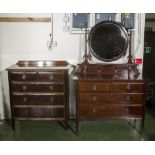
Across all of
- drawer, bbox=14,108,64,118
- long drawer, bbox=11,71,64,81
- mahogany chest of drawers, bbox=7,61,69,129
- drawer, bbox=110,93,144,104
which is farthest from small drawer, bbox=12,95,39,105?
drawer, bbox=110,93,144,104

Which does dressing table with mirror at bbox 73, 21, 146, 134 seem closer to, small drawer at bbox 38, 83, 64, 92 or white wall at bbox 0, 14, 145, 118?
small drawer at bbox 38, 83, 64, 92

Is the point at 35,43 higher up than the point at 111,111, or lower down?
higher up

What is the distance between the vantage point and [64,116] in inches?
117

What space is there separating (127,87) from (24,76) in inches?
53.3

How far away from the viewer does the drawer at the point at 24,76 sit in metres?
2.88

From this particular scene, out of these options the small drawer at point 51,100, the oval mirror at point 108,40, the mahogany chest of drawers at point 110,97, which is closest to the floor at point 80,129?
the mahogany chest of drawers at point 110,97

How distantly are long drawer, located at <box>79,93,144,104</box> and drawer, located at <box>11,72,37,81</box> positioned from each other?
675 mm

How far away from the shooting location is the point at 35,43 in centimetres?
330

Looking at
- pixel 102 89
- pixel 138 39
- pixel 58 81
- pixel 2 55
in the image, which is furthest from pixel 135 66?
pixel 2 55

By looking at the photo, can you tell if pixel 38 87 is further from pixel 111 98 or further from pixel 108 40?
pixel 108 40

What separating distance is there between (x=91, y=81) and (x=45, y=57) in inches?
38.1

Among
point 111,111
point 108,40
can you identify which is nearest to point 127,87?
point 111,111

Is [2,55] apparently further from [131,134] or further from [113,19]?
[131,134]

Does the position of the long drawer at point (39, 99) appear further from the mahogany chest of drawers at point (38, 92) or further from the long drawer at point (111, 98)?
the long drawer at point (111, 98)
